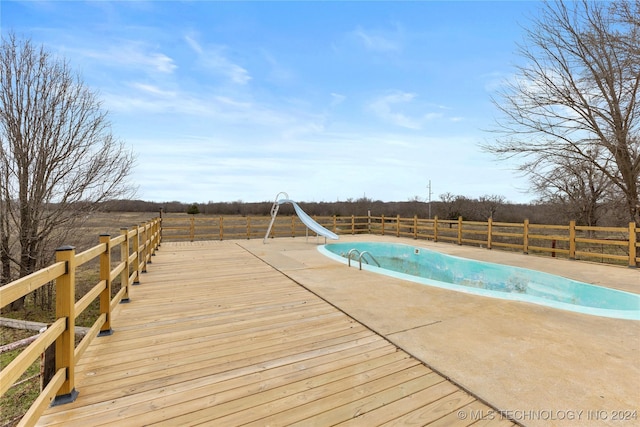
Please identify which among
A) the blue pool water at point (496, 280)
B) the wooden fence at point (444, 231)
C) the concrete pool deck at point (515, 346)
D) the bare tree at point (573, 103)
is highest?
the bare tree at point (573, 103)

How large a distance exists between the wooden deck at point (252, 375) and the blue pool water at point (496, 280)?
2680mm

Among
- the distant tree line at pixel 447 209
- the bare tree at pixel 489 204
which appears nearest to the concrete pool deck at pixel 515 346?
the distant tree line at pixel 447 209

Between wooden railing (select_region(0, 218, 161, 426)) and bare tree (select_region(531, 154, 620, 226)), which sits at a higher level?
bare tree (select_region(531, 154, 620, 226))

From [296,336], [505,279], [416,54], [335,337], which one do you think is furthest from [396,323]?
[416,54]

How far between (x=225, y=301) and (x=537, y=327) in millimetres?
3658

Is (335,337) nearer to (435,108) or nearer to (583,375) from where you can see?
(583,375)

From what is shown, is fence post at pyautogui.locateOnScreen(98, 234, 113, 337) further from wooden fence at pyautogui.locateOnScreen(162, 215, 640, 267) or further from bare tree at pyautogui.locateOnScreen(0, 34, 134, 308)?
wooden fence at pyautogui.locateOnScreen(162, 215, 640, 267)

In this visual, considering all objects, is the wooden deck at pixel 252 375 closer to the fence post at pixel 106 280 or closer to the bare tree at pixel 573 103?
the fence post at pixel 106 280

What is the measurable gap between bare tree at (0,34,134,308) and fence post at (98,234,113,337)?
588cm

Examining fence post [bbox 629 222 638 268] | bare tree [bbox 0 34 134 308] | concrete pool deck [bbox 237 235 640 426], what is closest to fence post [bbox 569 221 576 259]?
fence post [bbox 629 222 638 268]

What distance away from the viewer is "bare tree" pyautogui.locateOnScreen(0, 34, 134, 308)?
6.50m

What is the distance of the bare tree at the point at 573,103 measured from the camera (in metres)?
7.73

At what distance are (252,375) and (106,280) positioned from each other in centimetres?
166

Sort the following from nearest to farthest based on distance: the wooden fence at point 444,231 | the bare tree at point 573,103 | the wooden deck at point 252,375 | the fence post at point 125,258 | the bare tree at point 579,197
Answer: the wooden deck at point 252,375 < the fence post at point 125,258 < the bare tree at point 573,103 < the wooden fence at point 444,231 < the bare tree at point 579,197
